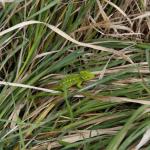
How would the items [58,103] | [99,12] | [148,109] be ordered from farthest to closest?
[99,12] → [58,103] → [148,109]

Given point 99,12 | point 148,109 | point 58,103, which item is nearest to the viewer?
point 148,109

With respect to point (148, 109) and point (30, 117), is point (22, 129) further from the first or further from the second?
point (148, 109)

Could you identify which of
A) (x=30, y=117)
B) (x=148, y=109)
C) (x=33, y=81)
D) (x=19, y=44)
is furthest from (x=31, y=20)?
(x=148, y=109)
